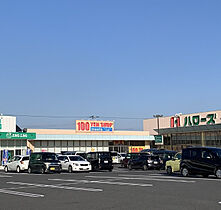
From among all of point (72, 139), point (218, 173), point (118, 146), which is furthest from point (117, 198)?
point (118, 146)

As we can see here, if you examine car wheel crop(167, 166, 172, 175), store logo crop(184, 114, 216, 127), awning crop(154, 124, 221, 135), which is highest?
store logo crop(184, 114, 216, 127)

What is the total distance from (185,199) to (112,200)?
237cm

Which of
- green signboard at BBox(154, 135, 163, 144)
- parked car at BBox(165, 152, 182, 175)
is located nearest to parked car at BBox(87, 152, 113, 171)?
parked car at BBox(165, 152, 182, 175)

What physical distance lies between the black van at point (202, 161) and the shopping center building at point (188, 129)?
39.3 m

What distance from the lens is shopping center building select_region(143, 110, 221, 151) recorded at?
63.8m

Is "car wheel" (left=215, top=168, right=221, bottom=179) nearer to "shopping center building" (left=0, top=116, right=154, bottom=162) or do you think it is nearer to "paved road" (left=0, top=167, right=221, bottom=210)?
"paved road" (left=0, top=167, right=221, bottom=210)

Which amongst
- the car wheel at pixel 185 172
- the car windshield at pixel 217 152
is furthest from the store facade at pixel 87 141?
the car windshield at pixel 217 152

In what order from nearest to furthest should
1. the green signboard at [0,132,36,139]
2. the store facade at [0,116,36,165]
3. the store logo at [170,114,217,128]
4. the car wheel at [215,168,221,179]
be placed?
1. the car wheel at [215,168,221,179]
2. the green signboard at [0,132,36,139]
3. the store facade at [0,116,36,165]
4. the store logo at [170,114,217,128]

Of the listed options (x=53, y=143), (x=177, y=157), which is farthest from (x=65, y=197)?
(x=53, y=143)

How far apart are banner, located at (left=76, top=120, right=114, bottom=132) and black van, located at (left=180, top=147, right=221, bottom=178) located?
3833 cm

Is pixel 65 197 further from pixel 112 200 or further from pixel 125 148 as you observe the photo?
pixel 125 148

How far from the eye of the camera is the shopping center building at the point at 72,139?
52.5m

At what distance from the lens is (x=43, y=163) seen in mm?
30812

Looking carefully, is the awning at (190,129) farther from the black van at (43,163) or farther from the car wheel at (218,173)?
the car wheel at (218,173)
